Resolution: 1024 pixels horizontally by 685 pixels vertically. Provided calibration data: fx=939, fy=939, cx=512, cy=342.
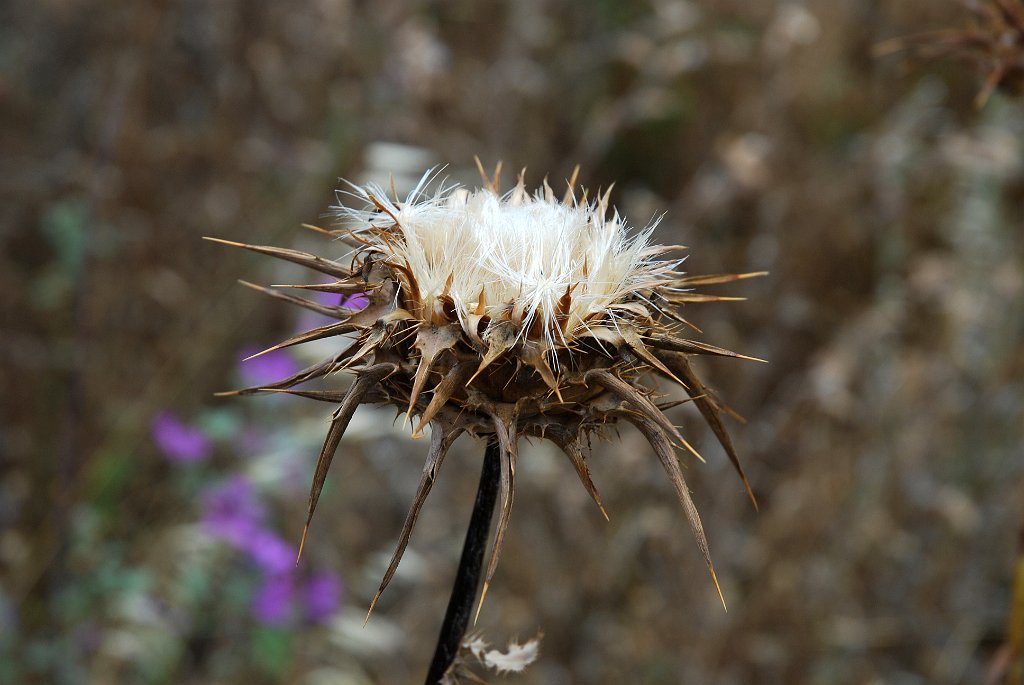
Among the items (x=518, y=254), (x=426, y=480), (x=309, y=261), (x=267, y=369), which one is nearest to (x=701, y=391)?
(x=518, y=254)

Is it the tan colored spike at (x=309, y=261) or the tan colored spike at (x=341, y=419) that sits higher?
the tan colored spike at (x=309, y=261)

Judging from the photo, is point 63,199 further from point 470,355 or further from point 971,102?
point 971,102

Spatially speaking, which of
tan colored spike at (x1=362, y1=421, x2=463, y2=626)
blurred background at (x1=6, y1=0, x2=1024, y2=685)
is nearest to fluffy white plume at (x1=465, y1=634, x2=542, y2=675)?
tan colored spike at (x1=362, y1=421, x2=463, y2=626)

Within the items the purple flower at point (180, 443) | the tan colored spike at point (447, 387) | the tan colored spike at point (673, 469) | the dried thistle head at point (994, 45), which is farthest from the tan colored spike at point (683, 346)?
the purple flower at point (180, 443)

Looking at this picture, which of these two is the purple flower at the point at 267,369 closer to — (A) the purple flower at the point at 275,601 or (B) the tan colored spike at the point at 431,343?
(A) the purple flower at the point at 275,601

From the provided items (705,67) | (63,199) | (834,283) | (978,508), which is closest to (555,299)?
(978,508)

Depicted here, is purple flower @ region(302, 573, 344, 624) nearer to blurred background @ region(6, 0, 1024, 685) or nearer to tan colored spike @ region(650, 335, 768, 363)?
blurred background @ region(6, 0, 1024, 685)
